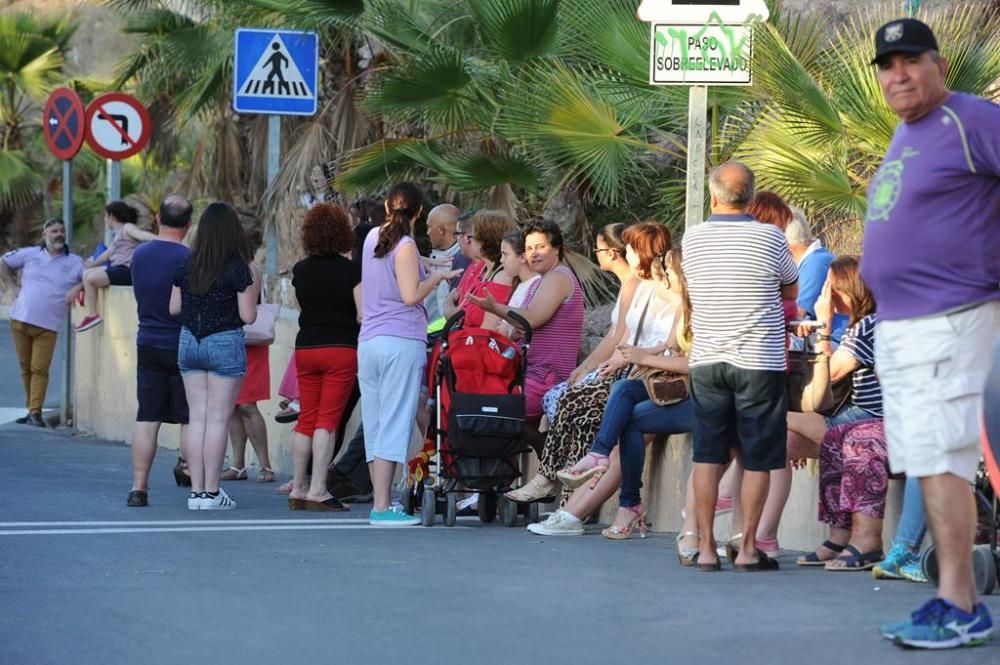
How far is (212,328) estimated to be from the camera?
10.9m

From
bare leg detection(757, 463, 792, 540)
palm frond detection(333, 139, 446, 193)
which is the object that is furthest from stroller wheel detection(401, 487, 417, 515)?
palm frond detection(333, 139, 446, 193)

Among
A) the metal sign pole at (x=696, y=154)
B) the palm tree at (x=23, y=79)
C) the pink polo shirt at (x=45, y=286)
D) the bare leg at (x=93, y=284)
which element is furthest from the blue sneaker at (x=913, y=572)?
the palm tree at (x=23, y=79)

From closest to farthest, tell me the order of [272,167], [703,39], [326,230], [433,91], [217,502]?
[703,39]
[326,230]
[217,502]
[272,167]
[433,91]

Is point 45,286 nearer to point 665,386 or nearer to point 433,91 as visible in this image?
point 433,91

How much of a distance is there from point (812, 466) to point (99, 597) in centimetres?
361

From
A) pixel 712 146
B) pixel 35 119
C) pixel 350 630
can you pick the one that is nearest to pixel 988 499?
pixel 350 630

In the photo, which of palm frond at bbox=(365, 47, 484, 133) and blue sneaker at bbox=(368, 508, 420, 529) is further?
palm frond at bbox=(365, 47, 484, 133)

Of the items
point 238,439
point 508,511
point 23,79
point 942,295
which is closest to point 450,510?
point 508,511

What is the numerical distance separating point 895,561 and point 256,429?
257 inches

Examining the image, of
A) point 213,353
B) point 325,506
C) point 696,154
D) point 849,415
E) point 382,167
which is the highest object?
point 382,167

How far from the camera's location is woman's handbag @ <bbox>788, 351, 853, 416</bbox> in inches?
322

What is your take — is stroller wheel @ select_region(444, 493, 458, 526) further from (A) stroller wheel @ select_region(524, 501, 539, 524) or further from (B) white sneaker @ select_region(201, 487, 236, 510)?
(B) white sneaker @ select_region(201, 487, 236, 510)

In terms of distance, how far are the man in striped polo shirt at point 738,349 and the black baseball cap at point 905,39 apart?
1896 mm

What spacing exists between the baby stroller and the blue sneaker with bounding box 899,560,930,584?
112 inches
